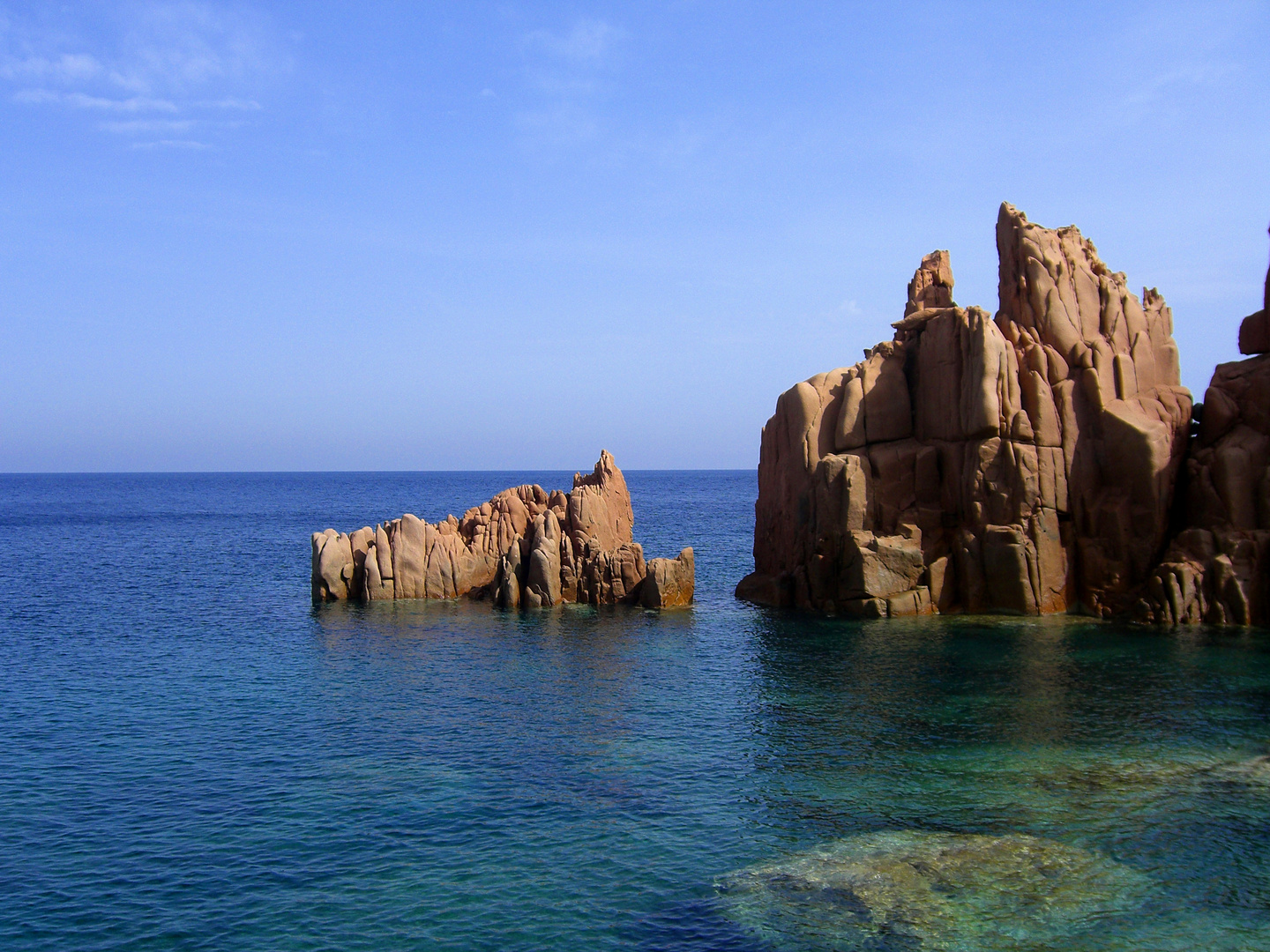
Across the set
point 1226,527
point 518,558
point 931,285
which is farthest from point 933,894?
point 931,285

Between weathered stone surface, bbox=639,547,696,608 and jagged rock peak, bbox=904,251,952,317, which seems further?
jagged rock peak, bbox=904,251,952,317

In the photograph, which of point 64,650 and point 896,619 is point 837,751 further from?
point 64,650

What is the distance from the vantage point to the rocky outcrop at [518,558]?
5919cm

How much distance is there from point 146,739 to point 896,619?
120 ft

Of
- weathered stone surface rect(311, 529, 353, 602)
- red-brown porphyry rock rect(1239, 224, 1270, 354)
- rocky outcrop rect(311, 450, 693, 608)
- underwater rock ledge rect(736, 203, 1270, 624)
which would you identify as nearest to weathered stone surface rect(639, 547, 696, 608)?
rocky outcrop rect(311, 450, 693, 608)

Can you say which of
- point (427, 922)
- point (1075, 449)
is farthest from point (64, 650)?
point (1075, 449)

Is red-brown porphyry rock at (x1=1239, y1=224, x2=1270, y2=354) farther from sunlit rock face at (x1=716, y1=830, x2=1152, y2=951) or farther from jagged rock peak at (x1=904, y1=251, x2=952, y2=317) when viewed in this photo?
sunlit rock face at (x1=716, y1=830, x2=1152, y2=951)

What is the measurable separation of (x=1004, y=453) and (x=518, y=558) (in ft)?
96.2

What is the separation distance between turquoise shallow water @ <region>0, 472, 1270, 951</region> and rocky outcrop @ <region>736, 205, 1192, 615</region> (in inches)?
150

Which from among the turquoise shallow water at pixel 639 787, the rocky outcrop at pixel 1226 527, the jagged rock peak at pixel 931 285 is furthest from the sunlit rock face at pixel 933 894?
the jagged rock peak at pixel 931 285

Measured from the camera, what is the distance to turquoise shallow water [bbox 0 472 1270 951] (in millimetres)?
20094

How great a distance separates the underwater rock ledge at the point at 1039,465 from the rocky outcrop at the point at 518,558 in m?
9.28

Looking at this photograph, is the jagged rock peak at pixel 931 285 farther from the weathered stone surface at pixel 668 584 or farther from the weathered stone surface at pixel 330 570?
the weathered stone surface at pixel 330 570

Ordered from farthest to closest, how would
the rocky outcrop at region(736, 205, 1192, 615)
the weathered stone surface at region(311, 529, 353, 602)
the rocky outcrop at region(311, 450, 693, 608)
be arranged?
the weathered stone surface at region(311, 529, 353, 602)
the rocky outcrop at region(311, 450, 693, 608)
the rocky outcrop at region(736, 205, 1192, 615)
